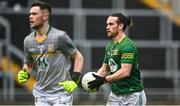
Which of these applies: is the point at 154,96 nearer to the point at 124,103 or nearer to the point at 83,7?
the point at 83,7

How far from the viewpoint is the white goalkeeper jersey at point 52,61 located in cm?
969

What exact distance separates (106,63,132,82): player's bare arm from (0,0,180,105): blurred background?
1093 cm

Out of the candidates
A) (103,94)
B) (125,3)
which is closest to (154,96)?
(103,94)

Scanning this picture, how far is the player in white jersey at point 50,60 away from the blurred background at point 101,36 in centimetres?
1041

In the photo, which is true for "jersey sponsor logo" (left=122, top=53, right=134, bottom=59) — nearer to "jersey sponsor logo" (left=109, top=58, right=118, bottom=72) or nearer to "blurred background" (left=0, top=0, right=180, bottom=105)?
"jersey sponsor logo" (left=109, top=58, right=118, bottom=72)

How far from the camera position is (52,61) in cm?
969

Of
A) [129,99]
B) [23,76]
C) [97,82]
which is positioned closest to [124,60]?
[97,82]

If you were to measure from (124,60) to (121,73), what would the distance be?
0.59 feet

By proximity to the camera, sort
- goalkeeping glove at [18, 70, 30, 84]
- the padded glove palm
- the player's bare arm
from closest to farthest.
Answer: the player's bare arm < the padded glove palm < goalkeeping glove at [18, 70, 30, 84]

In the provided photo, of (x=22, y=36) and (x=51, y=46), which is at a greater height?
(x=51, y=46)

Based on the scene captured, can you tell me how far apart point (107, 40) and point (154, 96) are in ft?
6.48

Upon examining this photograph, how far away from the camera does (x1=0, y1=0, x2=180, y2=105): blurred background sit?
20.4 meters

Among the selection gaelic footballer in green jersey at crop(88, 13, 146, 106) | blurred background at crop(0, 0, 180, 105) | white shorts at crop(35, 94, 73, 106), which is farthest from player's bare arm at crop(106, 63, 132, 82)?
blurred background at crop(0, 0, 180, 105)

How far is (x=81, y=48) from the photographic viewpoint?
20562 millimetres
